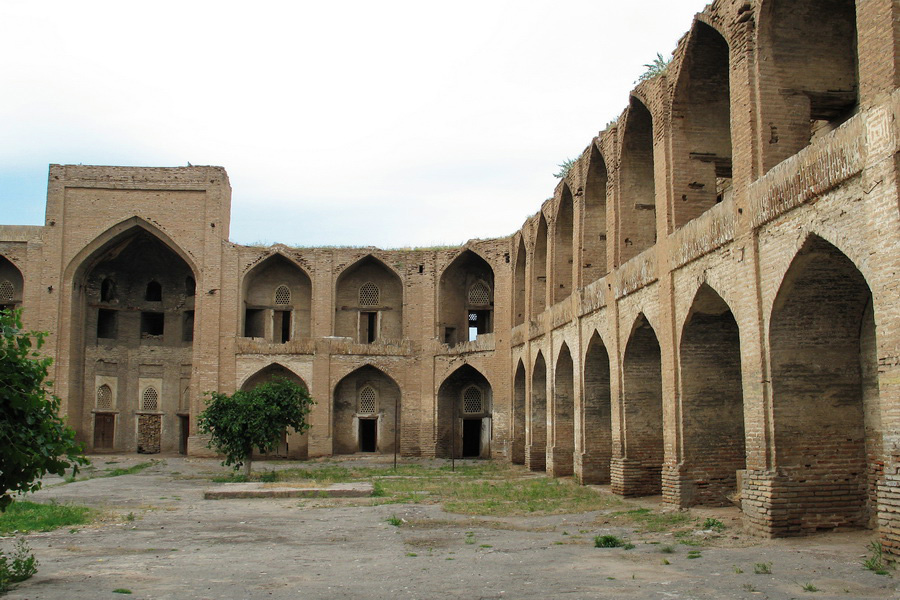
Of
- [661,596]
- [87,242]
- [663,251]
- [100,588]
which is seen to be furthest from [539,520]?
[87,242]

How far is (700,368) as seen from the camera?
42.7 feet

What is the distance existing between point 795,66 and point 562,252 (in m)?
11.1

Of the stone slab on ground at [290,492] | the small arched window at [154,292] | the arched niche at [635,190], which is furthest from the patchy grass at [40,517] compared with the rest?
the small arched window at [154,292]

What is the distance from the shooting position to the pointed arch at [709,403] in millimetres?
12922

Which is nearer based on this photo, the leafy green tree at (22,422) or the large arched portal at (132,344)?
the leafy green tree at (22,422)

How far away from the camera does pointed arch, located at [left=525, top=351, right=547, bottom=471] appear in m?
22.9

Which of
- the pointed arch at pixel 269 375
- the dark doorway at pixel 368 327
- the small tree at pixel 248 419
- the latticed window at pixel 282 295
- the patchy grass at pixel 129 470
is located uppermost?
the latticed window at pixel 282 295

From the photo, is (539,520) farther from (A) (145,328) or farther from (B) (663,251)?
(A) (145,328)

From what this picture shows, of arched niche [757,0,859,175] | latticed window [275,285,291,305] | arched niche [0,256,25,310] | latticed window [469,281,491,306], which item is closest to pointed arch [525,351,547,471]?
latticed window [469,281,491,306]

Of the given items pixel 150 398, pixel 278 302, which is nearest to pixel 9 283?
pixel 150 398

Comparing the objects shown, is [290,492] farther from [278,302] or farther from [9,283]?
[9,283]

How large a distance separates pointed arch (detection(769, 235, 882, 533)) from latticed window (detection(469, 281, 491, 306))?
2068 cm

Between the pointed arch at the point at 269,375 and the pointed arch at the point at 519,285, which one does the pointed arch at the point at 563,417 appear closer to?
the pointed arch at the point at 519,285

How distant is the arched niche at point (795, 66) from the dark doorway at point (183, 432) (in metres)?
25.1
